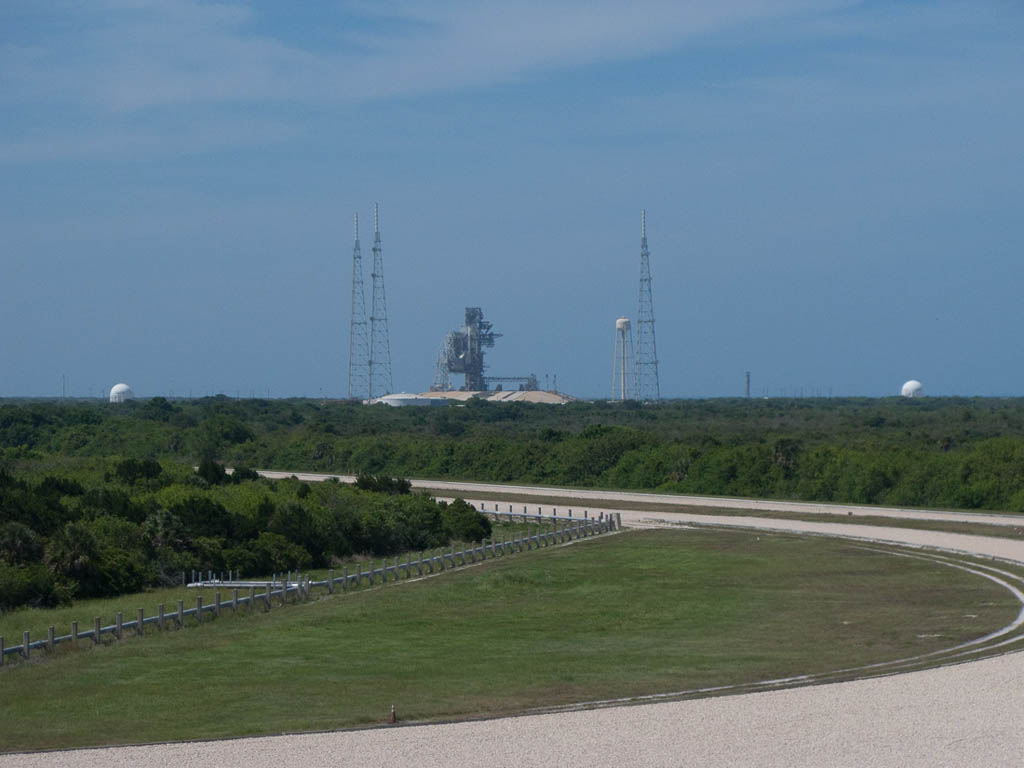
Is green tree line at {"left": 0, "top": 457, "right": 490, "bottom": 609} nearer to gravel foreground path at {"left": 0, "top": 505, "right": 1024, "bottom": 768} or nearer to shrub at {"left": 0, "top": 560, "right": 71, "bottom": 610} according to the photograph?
shrub at {"left": 0, "top": 560, "right": 71, "bottom": 610}

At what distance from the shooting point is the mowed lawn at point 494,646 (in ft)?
60.1

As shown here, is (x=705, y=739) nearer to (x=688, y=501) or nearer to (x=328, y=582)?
(x=328, y=582)

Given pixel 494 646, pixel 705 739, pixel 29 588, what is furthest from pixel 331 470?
pixel 705 739

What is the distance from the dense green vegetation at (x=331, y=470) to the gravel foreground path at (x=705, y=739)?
50.2 feet

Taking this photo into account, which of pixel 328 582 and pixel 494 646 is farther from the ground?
pixel 328 582

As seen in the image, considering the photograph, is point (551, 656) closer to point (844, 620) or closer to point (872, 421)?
point (844, 620)

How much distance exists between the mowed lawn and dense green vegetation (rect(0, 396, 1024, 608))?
6.04 meters

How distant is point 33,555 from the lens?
31.8 meters

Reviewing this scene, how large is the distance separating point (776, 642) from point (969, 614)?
4.69 meters

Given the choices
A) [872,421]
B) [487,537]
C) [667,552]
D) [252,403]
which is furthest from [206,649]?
[252,403]

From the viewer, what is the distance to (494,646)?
23.8 metres

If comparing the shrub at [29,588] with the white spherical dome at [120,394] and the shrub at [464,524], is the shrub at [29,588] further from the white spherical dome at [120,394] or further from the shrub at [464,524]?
the white spherical dome at [120,394]

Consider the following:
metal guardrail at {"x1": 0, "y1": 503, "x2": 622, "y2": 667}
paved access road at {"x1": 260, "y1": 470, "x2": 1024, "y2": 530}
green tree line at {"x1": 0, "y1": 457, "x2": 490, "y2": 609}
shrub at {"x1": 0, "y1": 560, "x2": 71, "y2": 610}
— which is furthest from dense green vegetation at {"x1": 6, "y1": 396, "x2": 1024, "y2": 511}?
shrub at {"x1": 0, "y1": 560, "x2": 71, "y2": 610}

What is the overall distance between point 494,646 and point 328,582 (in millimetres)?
8693
